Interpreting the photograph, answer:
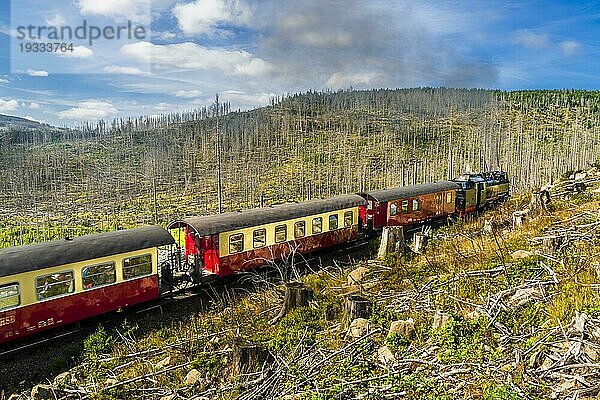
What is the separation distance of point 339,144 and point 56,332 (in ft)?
224

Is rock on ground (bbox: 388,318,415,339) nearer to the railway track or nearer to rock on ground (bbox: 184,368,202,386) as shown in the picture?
rock on ground (bbox: 184,368,202,386)

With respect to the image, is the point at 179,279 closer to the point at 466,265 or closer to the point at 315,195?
the point at 466,265

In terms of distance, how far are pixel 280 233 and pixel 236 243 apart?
2.03 m

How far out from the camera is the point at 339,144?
76.9 metres

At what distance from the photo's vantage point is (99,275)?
11570mm

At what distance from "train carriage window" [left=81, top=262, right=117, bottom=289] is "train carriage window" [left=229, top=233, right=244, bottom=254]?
12.7 feet

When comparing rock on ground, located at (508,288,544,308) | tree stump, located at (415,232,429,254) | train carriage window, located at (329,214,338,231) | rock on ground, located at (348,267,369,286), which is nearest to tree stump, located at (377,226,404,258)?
tree stump, located at (415,232,429,254)

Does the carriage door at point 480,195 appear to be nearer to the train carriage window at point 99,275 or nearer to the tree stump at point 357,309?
the tree stump at point 357,309

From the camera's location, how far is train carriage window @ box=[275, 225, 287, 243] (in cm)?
1588

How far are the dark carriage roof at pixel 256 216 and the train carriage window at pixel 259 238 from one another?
0.99ft

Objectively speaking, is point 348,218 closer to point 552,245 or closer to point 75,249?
point 552,245

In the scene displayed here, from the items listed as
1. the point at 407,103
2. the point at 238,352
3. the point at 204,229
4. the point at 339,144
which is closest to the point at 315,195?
the point at 339,144

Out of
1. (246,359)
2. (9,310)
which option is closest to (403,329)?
(246,359)

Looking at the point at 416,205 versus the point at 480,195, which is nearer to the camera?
the point at 416,205
